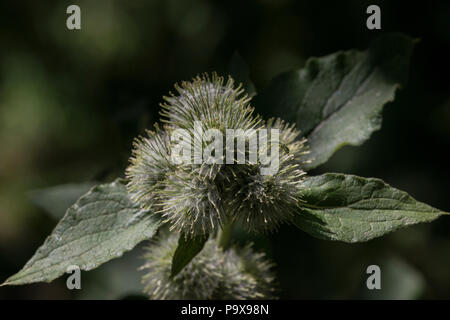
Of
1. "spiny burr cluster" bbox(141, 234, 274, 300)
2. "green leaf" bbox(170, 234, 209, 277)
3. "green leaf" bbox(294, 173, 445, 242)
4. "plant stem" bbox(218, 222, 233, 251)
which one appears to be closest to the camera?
"green leaf" bbox(294, 173, 445, 242)

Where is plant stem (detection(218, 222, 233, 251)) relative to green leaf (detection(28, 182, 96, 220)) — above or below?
below

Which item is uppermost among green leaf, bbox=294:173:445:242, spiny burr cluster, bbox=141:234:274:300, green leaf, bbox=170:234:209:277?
green leaf, bbox=294:173:445:242

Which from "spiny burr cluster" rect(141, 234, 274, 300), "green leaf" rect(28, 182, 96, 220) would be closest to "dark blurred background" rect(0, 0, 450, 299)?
"green leaf" rect(28, 182, 96, 220)

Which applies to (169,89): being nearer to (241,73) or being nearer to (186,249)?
(241,73)

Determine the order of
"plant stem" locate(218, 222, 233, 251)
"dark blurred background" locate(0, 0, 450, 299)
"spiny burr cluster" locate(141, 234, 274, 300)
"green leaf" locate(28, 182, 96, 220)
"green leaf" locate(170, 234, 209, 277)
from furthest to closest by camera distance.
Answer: "dark blurred background" locate(0, 0, 450, 299) → "green leaf" locate(28, 182, 96, 220) → "plant stem" locate(218, 222, 233, 251) → "spiny burr cluster" locate(141, 234, 274, 300) → "green leaf" locate(170, 234, 209, 277)

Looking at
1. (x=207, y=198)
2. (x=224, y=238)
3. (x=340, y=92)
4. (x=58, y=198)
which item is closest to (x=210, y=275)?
(x=224, y=238)

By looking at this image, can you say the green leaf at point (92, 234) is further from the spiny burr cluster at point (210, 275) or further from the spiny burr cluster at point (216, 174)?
the spiny burr cluster at point (210, 275)

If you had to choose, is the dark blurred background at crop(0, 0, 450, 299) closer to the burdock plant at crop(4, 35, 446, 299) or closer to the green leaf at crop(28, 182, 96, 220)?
the green leaf at crop(28, 182, 96, 220)
